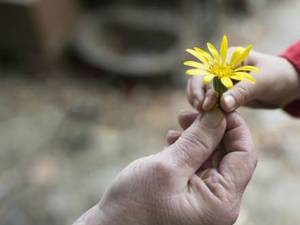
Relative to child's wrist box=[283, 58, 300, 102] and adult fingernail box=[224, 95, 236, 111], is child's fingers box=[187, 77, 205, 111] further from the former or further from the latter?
child's wrist box=[283, 58, 300, 102]

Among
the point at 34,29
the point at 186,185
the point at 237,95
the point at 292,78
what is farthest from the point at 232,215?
the point at 34,29

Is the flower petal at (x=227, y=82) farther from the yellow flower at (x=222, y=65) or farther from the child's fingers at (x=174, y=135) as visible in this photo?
the child's fingers at (x=174, y=135)

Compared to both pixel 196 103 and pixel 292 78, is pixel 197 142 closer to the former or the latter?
pixel 196 103

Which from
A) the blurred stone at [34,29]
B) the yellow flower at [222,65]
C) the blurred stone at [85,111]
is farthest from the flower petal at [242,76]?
the blurred stone at [34,29]

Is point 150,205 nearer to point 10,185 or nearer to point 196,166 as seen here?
point 196,166

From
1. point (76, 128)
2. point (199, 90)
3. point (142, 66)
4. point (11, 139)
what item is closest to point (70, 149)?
point (76, 128)

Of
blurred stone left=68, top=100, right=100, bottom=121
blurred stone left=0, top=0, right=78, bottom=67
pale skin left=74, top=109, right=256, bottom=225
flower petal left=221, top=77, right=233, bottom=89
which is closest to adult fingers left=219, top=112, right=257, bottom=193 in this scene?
pale skin left=74, top=109, right=256, bottom=225
